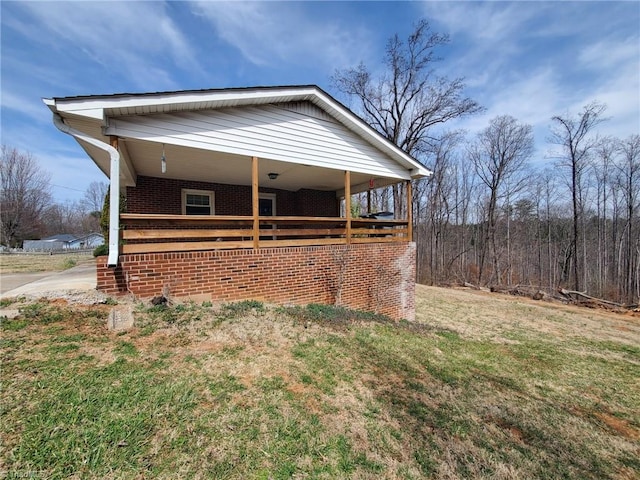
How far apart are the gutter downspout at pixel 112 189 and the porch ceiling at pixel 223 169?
712mm

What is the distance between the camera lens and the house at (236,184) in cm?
474

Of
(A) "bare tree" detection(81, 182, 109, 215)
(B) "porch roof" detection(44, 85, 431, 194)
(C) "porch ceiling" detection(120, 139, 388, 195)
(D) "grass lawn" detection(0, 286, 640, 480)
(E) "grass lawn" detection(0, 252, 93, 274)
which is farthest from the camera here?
(A) "bare tree" detection(81, 182, 109, 215)

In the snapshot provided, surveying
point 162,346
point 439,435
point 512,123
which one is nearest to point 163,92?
point 162,346

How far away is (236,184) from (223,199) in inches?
26.3

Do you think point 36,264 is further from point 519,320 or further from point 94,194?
point 94,194

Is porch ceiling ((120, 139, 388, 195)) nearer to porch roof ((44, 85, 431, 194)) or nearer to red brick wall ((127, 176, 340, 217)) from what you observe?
porch roof ((44, 85, 431, 194))

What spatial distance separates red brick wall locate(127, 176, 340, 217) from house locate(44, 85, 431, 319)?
3 centimetres

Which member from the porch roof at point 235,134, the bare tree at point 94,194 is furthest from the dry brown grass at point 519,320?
the bare tree at point 94,194

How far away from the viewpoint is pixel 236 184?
9578 mm

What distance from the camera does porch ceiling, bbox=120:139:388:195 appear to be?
606 cm

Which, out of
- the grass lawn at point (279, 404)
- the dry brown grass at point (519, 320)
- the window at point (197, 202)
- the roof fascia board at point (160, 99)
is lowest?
the dry brown grass at point (519, 320)

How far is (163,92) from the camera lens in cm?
491

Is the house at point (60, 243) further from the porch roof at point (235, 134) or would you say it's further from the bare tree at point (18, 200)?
the porch roof at point (235, 134)

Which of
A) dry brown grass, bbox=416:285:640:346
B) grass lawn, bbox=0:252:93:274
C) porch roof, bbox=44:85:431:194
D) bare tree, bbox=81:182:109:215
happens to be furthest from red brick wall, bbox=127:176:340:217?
bare tree, bbox=81:182:109:215
